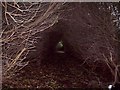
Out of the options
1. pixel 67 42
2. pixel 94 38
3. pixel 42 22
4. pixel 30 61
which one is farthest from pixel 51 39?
pixel 42 22

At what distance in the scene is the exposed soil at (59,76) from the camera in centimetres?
509

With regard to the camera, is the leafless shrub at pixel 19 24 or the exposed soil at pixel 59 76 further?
the exposed soil at pixel 59 76

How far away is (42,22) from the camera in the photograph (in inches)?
166

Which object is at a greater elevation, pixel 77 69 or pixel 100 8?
pixel 100 8

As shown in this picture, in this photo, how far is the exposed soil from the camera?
5.09 m

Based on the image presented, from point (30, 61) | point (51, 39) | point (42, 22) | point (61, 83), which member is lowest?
point (61, 83)

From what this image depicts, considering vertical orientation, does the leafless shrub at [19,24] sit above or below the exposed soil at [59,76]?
above

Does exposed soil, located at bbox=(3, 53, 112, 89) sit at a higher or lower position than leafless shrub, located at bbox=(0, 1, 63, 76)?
lower

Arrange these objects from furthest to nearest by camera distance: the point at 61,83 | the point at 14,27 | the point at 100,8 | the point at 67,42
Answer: the point at 67,42 → the point at 61,83 → the point at 100,8 → the point at 14,27

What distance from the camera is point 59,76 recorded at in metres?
5.40

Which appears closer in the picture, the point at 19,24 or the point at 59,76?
the point at 19,24

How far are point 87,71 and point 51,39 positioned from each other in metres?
0.99

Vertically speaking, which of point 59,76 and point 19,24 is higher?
point 19,24

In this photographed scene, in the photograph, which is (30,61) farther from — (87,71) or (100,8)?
(100,8)
